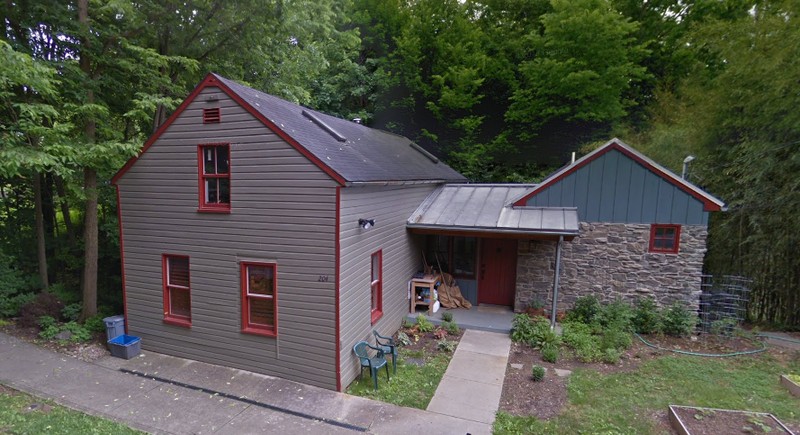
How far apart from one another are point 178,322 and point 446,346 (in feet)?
19.1

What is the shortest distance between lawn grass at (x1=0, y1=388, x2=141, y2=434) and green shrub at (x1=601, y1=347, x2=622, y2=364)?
8.64 meters

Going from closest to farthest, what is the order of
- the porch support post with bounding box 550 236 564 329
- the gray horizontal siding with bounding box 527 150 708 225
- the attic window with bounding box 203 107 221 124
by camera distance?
the attic window with bounding box 203 107 221 124
the porch support post with bounding box 550 236 564 329
the gray horizontal siding with bounding box 527 150 708 225

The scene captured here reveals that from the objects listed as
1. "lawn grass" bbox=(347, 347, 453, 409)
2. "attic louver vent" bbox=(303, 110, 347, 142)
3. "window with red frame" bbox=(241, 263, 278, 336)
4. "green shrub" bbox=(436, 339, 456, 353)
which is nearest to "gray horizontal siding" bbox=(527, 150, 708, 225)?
→ "green shrub" bbox=(436, 339, 456, 353)

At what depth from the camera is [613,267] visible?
1020cm

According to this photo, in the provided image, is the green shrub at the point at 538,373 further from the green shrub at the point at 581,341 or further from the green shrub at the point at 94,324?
the green shrub at the point at 94,324

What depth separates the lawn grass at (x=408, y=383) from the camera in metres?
6.73

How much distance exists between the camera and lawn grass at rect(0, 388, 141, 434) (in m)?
5.46

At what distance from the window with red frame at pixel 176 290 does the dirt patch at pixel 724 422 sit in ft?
30.0

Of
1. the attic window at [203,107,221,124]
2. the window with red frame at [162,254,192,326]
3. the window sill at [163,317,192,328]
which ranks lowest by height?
the window sill at [163,317,192,328]

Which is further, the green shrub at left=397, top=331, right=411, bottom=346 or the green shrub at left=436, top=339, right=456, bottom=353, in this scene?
the green shrub at left=397, top=331, right=411, bottom=346

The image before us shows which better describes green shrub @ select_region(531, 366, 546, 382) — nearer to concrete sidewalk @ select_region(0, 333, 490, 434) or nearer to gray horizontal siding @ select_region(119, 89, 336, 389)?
concrete sidewalk @ select_region(0, 333, 490, 434)

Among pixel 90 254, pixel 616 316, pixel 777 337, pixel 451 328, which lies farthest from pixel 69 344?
pixel 777 337

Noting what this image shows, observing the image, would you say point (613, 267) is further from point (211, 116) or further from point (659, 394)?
point (211, 116)

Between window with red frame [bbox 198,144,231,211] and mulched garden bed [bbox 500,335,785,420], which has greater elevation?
window with red frame [bbox 198,144,231,211]
